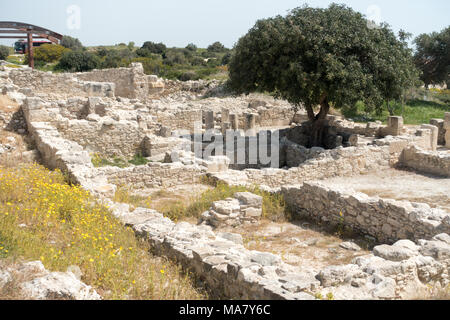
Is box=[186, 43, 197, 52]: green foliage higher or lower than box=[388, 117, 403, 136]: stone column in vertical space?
higher

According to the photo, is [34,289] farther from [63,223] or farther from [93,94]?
[93,94]

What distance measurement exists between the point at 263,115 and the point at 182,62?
98.8ft

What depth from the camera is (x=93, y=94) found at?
18.8 meters

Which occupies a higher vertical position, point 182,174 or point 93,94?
point 93,94

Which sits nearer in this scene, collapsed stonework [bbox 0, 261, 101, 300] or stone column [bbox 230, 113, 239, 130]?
collapsed stonework [bbox 0, 261, 101, 300]

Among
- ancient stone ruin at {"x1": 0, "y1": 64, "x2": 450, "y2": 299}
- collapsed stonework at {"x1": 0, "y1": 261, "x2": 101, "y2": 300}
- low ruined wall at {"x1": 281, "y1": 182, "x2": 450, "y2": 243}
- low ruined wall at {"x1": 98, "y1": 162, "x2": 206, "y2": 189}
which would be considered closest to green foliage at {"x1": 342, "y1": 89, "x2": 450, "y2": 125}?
ancient stone ruin at {"x1": 0, "y1": 64, "x2": 450, "y2": 299}

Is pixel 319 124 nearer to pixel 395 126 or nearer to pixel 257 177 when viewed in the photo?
pixel 395 126

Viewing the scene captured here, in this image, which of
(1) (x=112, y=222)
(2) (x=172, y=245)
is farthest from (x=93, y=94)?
(2) (x=172, y=245)

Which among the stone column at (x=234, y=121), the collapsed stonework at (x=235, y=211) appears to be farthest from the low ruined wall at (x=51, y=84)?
the collapsed stonework at (x=235, y=211)

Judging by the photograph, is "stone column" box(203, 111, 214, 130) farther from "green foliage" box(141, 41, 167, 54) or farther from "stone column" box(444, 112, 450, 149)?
"green foliage" box(141, 41, 167, 54)

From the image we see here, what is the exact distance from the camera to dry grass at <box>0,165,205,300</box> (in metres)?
4.67

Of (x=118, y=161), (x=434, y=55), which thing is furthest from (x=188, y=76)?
(x=118, y=161)

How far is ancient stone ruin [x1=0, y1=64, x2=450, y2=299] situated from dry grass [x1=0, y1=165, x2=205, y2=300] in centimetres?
37

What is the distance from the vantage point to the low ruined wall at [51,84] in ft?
59.4
